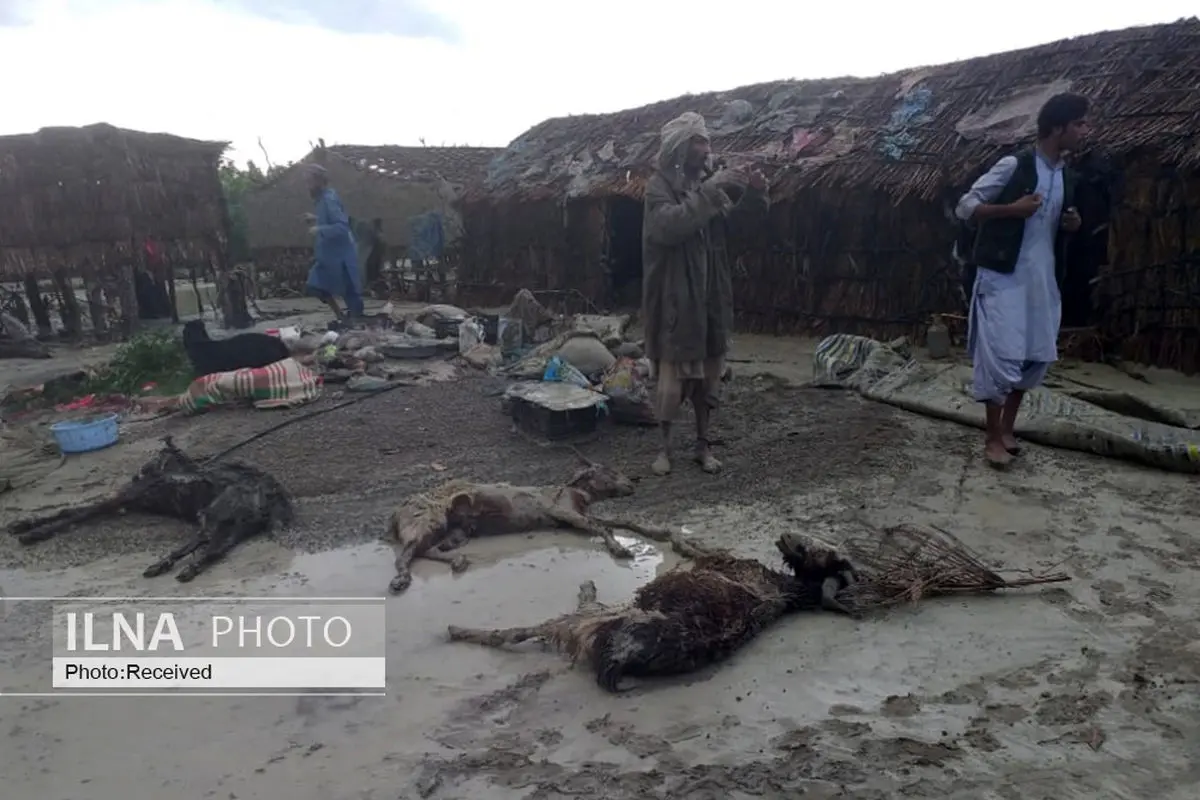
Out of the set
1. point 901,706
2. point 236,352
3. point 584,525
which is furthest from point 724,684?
point 236,352

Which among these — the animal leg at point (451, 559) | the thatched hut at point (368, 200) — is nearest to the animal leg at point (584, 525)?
the animal leg at point (451, 559)

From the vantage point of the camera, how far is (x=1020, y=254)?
172 inches

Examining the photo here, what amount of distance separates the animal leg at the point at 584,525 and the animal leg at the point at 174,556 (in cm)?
163

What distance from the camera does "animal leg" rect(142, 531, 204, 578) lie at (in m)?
3.71

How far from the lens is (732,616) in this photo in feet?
9.32

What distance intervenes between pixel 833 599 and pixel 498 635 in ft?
3.97

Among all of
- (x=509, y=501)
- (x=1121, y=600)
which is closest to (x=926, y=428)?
(x=1121, y=600)

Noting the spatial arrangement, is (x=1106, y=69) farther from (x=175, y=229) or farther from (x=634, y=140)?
(x=175, y=229)

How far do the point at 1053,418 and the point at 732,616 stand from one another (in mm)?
3169

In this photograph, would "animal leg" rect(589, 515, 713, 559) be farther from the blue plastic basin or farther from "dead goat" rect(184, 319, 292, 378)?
"dead goat" rect(184, 319, 292, 378)

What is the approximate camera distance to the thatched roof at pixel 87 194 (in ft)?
37.0

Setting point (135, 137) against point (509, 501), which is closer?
point (509, 501)

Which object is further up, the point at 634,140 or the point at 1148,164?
the point at 634,140

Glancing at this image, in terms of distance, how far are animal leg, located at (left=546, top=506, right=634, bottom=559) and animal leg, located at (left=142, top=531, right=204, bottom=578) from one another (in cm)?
163
